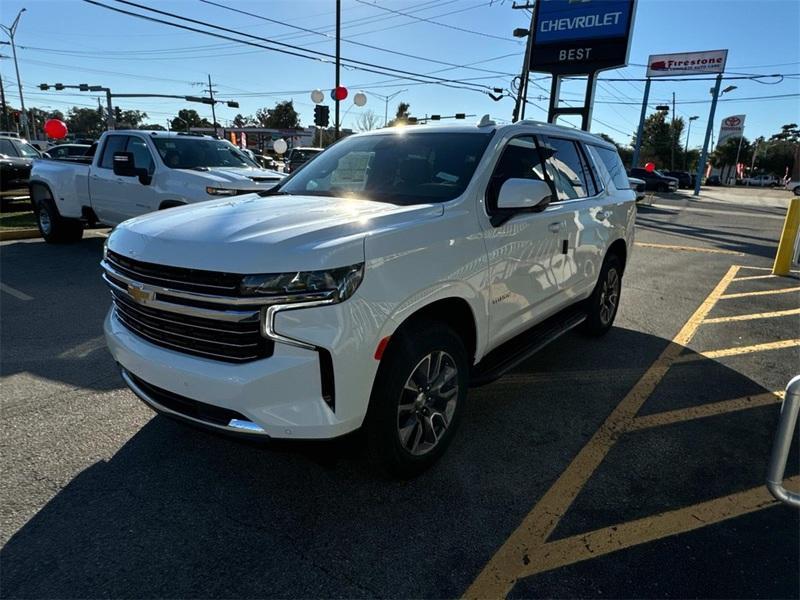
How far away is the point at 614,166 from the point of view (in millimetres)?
5508

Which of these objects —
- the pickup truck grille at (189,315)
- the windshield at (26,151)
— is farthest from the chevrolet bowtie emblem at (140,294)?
the windshield at (26,151)

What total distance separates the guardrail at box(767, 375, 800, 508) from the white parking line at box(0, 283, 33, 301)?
7146 mm

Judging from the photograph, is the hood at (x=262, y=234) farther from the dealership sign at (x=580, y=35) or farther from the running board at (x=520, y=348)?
the dealership sign at (x=580, y=35)

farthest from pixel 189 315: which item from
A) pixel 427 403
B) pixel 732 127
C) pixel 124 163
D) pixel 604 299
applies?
pixel 732 127

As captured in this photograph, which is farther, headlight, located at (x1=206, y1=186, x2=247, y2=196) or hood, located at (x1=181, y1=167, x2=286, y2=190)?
hood, located at (x1=181, y1=167, x2=286, y2=190)

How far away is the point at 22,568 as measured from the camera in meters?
2.17

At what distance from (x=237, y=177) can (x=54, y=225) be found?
4.45 m

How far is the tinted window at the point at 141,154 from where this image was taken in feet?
25.9

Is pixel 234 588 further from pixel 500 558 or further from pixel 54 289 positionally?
pixel 54 289

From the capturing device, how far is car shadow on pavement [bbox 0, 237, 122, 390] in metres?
4.12

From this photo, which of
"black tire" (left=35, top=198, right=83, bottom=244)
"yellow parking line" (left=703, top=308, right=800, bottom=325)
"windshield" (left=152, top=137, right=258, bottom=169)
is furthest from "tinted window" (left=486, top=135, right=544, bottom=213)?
"black tire" (left=35, top=198, right=83, bottom=244)

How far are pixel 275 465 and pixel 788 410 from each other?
2.45 m

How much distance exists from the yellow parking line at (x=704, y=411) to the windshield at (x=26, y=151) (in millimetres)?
18750

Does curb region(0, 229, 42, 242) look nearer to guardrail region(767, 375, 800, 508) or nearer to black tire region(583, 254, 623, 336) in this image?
black tire region(583, 254, 623, 336)
